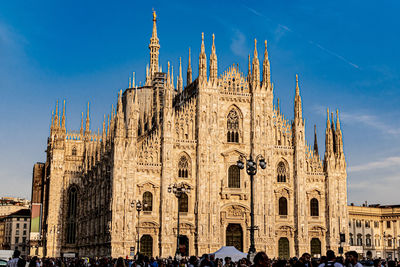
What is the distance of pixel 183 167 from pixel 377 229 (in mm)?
47359

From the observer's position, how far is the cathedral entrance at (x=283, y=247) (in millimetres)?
61250

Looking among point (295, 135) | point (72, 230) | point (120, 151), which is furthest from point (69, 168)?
point (295, 135)

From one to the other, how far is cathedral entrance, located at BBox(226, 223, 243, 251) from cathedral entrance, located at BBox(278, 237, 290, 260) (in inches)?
166

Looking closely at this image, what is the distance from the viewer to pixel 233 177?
61.2 meters

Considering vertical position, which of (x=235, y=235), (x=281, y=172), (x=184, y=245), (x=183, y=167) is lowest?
(x=184, y=245)

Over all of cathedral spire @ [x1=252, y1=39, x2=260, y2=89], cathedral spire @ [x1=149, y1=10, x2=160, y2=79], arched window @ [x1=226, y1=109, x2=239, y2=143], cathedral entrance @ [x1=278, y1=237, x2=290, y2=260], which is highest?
cathedral spire @ [x1=149, y1=10, x2=160, y2=79]

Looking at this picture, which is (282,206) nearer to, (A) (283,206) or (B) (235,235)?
(A) (283,206)

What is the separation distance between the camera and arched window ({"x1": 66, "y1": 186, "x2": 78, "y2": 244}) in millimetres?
86688

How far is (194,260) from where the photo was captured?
20969 millimetres

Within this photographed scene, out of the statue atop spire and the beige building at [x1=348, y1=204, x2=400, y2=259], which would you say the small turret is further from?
the beige building at [x1=348, y1=204, x2=400, y2=259]

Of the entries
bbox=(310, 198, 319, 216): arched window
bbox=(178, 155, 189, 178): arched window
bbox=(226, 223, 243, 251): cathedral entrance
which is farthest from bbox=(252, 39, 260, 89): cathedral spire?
bbox=(226, 223, 243, 251): cathedral entrance

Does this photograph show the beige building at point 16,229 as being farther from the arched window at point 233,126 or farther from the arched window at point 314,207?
the arched window at point 314,207

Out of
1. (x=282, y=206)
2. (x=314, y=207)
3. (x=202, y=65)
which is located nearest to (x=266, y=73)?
(x=202, y=65)

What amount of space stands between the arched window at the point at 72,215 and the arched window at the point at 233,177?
34652 mm
